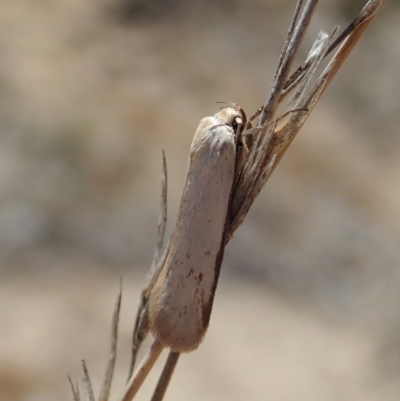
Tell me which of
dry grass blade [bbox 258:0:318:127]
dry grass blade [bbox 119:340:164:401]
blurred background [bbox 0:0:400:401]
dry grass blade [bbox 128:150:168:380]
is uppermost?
blurred background [bbox 0:0:400:401]

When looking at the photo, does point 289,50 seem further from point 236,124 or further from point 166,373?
point 166,373

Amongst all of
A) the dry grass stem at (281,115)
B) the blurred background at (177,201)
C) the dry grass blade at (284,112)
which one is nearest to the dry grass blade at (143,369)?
the dry grass stem at (281,115)

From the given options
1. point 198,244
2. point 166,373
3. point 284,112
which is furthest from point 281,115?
point 166,373

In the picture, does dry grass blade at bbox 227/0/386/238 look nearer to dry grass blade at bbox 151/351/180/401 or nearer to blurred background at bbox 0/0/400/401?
dry grass blade at bbox 151/351/180/401

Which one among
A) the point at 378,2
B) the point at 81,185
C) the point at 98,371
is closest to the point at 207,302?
the point at 378,2

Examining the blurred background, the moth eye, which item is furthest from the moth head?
the blurred background
